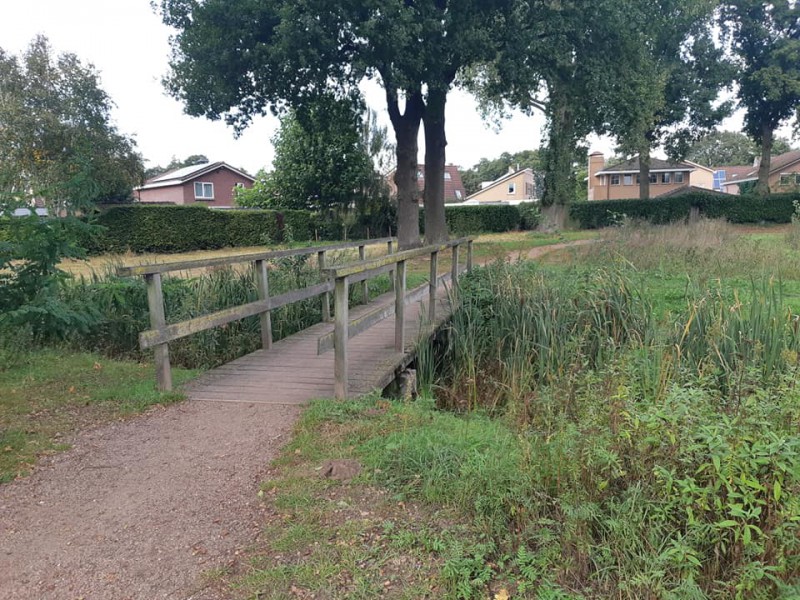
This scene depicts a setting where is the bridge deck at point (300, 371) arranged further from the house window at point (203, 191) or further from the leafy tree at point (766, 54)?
the house window at point (203, 191)

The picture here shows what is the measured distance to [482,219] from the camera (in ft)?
112

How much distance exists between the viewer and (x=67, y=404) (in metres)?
5.35

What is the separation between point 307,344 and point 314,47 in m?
10.1

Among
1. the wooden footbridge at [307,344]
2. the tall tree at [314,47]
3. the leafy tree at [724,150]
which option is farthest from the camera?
the leafy tree at [724,150]

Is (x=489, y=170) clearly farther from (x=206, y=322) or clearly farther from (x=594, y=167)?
(x=206, y=322)

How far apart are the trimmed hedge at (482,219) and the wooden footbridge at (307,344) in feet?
86.0

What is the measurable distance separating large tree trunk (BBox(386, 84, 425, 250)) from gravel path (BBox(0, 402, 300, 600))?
48.5ft

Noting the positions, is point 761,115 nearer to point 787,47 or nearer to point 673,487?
point 787,47

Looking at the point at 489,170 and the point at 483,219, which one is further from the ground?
the point at 489,170

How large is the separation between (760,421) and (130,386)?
16.9ft

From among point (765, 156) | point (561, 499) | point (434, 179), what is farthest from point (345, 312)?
point (765, 156)

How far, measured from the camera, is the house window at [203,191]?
46.1 meters

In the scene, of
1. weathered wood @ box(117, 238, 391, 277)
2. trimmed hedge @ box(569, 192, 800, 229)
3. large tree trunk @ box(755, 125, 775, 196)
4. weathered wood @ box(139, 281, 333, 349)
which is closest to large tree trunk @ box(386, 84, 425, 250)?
weathered wood @ box(117, 238, 391, 277)

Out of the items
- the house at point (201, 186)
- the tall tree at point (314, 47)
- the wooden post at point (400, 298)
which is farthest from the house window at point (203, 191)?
the wooden post at point (400, 298)
